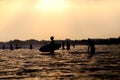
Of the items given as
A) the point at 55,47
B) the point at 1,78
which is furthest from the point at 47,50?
the point at 1,78

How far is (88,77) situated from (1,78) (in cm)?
742

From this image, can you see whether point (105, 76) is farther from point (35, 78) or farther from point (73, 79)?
point (35, 78)

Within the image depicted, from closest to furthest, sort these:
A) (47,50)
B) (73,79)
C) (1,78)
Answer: (73,79) < (1,78) < (47,50)

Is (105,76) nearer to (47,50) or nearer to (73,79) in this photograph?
(73,79)

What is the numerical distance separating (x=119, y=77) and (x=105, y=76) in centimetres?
134

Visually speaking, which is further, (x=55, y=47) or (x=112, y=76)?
(x=55, y=47)

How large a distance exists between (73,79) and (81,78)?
75cm

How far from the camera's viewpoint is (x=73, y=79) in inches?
1005

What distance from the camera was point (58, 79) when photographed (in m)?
25.8

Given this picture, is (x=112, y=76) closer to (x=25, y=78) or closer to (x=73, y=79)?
(x=73, y=79)

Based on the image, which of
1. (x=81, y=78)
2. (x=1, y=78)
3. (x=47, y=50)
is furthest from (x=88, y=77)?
(x=47, y=50)

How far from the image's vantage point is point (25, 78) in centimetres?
2702

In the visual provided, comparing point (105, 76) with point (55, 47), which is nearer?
point (105, 76)

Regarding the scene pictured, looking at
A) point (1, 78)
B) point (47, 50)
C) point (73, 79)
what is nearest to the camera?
point (73, 79)
